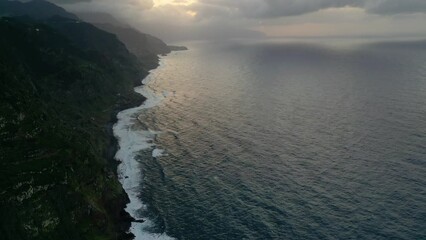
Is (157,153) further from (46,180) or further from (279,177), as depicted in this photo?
(46,180)

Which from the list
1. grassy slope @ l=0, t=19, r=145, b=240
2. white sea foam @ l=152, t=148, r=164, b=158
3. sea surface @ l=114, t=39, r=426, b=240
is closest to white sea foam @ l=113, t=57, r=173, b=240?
white sea foam @ l=152, t=148, r=164, b=158

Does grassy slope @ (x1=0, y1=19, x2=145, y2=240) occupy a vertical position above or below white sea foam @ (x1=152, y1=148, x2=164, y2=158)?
above

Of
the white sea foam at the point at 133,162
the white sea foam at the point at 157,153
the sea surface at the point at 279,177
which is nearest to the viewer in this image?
the sea surface at the point at 279,177

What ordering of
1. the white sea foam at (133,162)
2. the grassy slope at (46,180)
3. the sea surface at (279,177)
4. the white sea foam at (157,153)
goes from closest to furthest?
the grassy slope at (46,180) < the sea surface at (279,177) < the white sea foam at (133,162) < the white sea foam at (157,153)

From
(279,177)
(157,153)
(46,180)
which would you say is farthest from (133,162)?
(279,177)

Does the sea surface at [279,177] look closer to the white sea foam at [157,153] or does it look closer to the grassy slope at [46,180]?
the white sea foam at [157,153]

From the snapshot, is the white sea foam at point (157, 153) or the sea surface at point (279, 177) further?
the white sea foam at point (157, 153)

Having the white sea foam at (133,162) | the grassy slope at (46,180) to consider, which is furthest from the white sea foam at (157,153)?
the grassy slope at (46,180)

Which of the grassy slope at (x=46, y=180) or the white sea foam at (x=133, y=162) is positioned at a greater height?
the grassy slope at (x=46, y=180)

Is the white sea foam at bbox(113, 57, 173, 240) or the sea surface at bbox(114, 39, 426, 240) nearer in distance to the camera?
the sea surface at bbox(114, 39, 426, 240)

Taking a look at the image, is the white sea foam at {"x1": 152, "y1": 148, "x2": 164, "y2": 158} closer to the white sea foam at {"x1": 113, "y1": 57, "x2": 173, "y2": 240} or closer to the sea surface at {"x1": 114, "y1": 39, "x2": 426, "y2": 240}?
the white sea foam at {"x1": 113, "y1": 57, "x2": 173, "y2": 240}

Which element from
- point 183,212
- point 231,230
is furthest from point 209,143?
point 231,230
